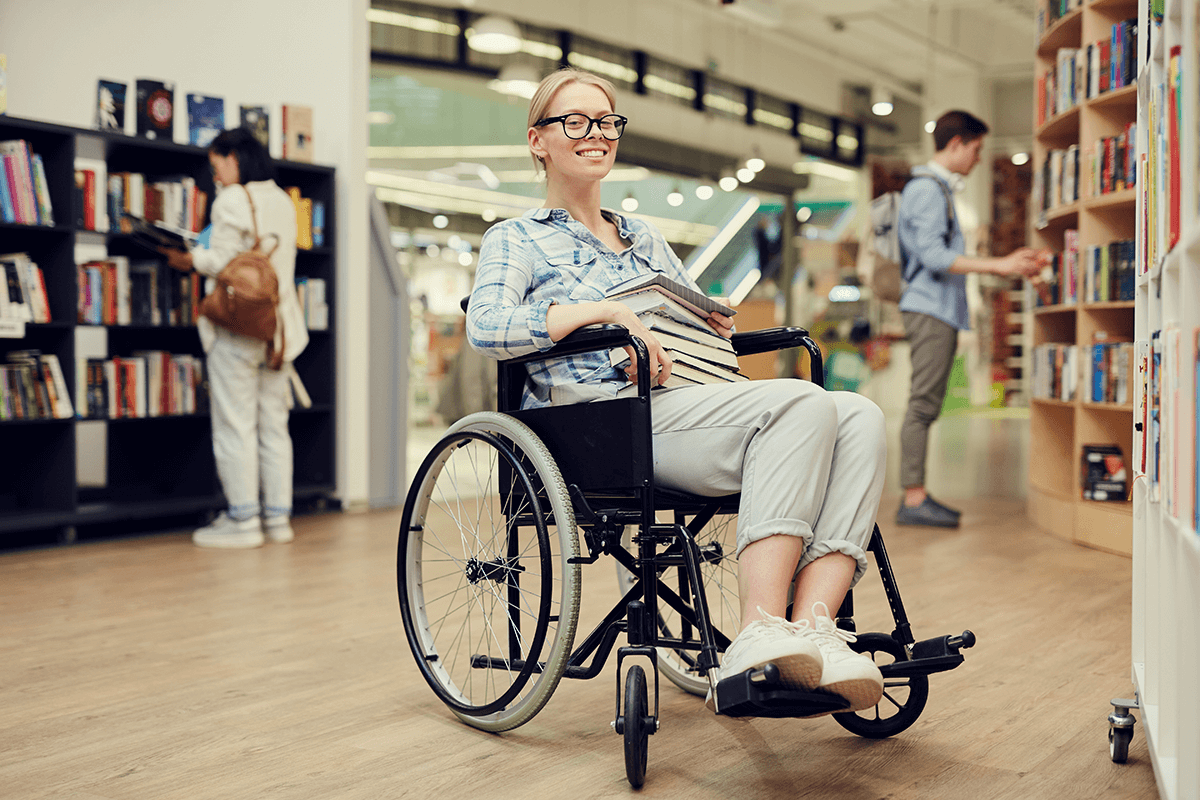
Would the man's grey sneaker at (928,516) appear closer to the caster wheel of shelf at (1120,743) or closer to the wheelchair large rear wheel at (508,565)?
the wheelchair large rear wheel at (508,565)

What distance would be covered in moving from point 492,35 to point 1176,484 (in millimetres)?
6462

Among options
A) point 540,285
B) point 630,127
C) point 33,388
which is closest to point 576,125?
point 540,285

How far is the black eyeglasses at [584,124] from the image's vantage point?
1854mm

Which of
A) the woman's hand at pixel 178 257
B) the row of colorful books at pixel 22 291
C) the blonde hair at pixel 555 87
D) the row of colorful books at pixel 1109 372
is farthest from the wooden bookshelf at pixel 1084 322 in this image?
the row of colorful books at pixel 22 291

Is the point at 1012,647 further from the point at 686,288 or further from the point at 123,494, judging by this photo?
the point at 123,494

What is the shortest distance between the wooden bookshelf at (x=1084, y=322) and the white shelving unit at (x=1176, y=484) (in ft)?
7.29

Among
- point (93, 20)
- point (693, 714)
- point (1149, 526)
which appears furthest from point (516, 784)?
point (93, 20)

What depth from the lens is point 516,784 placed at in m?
1.62

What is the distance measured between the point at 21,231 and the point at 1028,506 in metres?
4.07

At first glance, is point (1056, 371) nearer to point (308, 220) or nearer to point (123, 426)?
point (308, 220)

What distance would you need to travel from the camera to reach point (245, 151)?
3902mm

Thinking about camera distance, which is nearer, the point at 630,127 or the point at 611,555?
the point at 611,555

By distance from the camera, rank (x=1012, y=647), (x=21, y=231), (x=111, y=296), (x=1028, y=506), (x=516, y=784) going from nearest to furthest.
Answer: (x=516, y=784), (x=1012, y=647), (x=21, y=231), (x=111, y=296), (x=1028, y=506)

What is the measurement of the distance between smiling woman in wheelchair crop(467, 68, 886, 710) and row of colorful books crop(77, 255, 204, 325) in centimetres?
247
